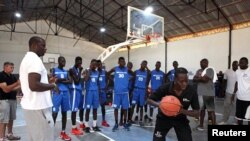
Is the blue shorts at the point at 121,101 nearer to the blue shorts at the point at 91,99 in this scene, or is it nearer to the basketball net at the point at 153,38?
the blue shorts at the point at 91,99

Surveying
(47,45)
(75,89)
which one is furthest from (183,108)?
(47,45)

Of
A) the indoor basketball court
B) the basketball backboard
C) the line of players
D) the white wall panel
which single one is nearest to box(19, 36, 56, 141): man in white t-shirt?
the indoor basketball court

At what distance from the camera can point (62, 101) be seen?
5230mm

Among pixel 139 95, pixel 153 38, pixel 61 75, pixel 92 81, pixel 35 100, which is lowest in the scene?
pixel 139 95

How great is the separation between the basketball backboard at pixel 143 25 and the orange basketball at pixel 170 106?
7.13m

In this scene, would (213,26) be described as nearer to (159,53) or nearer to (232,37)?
(232,37)

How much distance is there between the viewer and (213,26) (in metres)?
14.9

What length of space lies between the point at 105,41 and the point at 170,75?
16175 mm

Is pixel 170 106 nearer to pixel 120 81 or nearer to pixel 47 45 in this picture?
→ pixel 120 81

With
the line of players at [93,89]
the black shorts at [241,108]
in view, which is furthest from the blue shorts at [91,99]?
the black shorts at [241,108]

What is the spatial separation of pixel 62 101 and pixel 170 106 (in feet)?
10.00

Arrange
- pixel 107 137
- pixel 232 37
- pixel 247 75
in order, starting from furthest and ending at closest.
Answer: pixel 232 37 → pixel 107 137 → pixel 247 75

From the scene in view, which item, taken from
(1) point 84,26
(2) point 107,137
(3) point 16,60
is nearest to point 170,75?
(2) point 107,137

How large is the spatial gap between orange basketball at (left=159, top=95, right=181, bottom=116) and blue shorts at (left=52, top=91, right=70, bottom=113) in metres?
2.88
